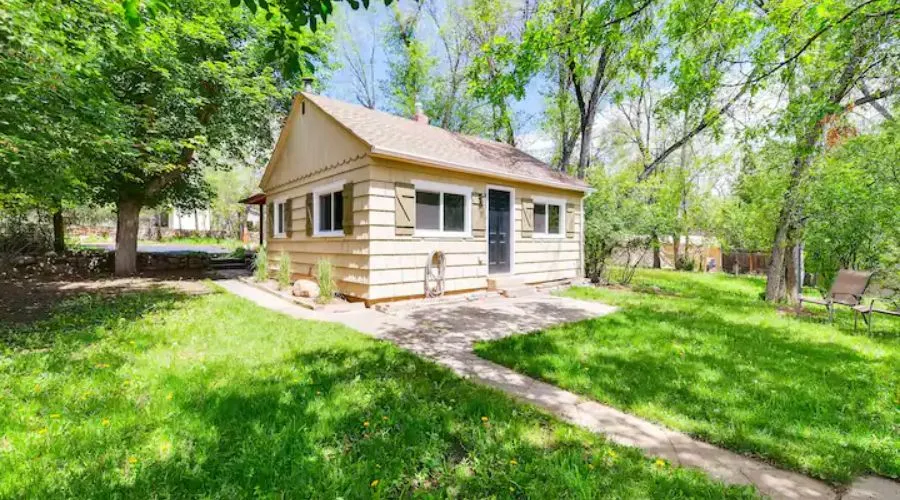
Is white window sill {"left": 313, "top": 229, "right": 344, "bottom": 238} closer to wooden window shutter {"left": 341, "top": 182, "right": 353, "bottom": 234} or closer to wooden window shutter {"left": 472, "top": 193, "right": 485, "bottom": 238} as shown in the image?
wooden window shutter {"left": 341, "top": 182, "right": 353, "bottom": 234}

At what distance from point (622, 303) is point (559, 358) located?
465cm

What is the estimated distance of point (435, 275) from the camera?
27.2ft

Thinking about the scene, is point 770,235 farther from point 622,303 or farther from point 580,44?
point 580,44

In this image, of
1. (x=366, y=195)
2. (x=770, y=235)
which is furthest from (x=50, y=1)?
(x=770, y=235)

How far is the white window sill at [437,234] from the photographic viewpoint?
26.5 ft

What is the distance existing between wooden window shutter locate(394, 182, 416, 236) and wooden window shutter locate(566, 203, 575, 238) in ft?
18.8

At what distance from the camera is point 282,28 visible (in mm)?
2941

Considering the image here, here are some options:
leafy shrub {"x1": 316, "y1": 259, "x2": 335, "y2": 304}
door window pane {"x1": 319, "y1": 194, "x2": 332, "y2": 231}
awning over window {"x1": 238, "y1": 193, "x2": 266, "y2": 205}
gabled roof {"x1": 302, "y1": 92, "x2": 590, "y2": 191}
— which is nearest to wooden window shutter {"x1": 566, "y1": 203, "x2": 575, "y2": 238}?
gabled roof {"x1": 302, "y1": 92, "x2": 590, "y2": 191}

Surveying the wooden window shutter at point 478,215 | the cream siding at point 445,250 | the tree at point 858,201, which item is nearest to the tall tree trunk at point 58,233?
the cream siding at point 445,250

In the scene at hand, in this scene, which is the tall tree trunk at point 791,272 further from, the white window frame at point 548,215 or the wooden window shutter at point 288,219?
the wooden window shutter at point 288,219

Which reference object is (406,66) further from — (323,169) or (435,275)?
(435,275)

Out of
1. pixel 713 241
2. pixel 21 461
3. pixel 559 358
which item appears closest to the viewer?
pixel 21 461

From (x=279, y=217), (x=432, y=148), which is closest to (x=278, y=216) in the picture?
(x=279, y=217)

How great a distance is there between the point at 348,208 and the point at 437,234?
6.41 feet
